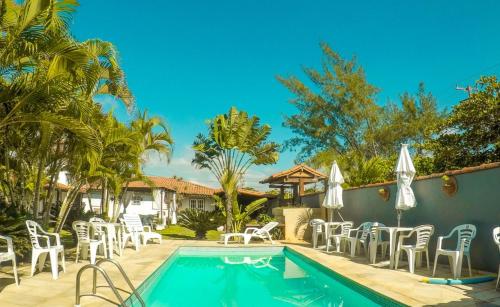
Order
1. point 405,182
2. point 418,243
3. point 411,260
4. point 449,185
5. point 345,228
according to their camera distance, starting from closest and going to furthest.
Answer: point 411,260
point 418,243
point 449,185
point 405,182
point 345,228

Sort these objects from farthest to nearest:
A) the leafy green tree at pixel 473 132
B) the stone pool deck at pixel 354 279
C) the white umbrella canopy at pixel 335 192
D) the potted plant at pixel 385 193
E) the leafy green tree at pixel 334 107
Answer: the leafy green tree at pixel 334 107
the white umbrella canopy at pixel 335 192
the leafy green tree at pixel 473 132
the potted plant at pixel 385 193
the stone pool deck at pixel 354 279

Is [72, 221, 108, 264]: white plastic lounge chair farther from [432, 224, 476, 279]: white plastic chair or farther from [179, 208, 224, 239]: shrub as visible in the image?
[179, 208, 224, 239]: shrub

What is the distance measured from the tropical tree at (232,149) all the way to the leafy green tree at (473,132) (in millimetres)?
6922

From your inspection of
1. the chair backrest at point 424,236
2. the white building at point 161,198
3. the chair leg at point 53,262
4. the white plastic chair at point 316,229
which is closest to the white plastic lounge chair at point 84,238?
the chair leg at point 53,262

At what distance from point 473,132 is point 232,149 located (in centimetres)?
910

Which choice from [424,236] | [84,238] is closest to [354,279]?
[424,236]

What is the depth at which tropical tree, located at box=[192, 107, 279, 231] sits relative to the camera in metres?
17.9

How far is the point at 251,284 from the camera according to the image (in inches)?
375

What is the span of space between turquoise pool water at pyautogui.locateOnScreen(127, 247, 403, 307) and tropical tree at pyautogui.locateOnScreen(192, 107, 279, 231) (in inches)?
179

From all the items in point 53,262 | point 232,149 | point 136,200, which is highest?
point 232,149

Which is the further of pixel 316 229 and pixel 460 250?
pixel 316 229

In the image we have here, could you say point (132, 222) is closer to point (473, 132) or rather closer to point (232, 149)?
point (232, 149)

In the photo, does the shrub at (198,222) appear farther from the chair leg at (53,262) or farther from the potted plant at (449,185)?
the potted plant at (449,185)

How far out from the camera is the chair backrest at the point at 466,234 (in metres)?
7.59
